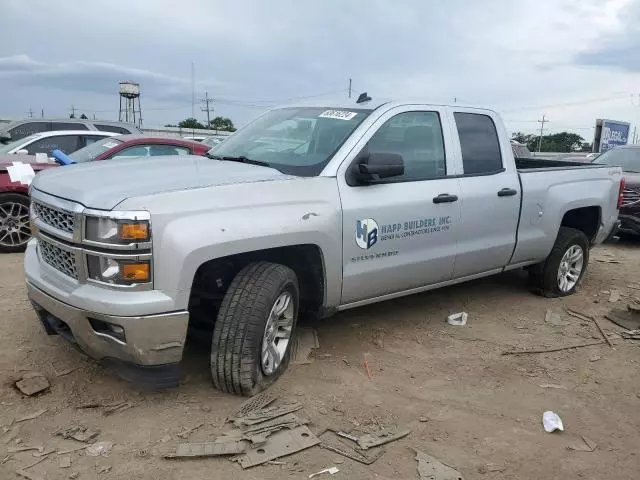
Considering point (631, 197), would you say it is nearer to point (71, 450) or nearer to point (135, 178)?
point (135, 178)

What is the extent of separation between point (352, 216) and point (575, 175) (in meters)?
3.21

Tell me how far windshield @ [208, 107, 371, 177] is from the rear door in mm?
1108

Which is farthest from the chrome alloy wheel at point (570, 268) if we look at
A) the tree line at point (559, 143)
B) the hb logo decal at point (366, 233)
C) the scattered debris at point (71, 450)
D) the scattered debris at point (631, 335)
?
the tree line at point (559, 143)

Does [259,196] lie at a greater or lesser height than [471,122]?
lesser

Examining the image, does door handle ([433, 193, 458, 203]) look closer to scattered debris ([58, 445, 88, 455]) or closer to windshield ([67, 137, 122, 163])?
scattered debris ([58, 445, 88, 455])

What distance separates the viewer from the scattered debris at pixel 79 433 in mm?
3201

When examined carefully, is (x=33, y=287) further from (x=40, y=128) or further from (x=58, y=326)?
(x=40, y=128)

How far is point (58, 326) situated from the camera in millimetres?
3646

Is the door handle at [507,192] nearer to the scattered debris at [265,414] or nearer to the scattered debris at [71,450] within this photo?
the scattered debris at [265,414]

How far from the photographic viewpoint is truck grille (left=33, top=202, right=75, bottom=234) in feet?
11.0

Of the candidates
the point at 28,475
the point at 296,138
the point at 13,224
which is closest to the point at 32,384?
the point at 28,475

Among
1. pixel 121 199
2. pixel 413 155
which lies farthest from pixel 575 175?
pixel 121 199

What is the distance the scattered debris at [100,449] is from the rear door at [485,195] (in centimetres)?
302

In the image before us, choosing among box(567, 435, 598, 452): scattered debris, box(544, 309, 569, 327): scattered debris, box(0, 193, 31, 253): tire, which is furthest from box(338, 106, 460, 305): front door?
box(0, 193, 31, 253): tire
